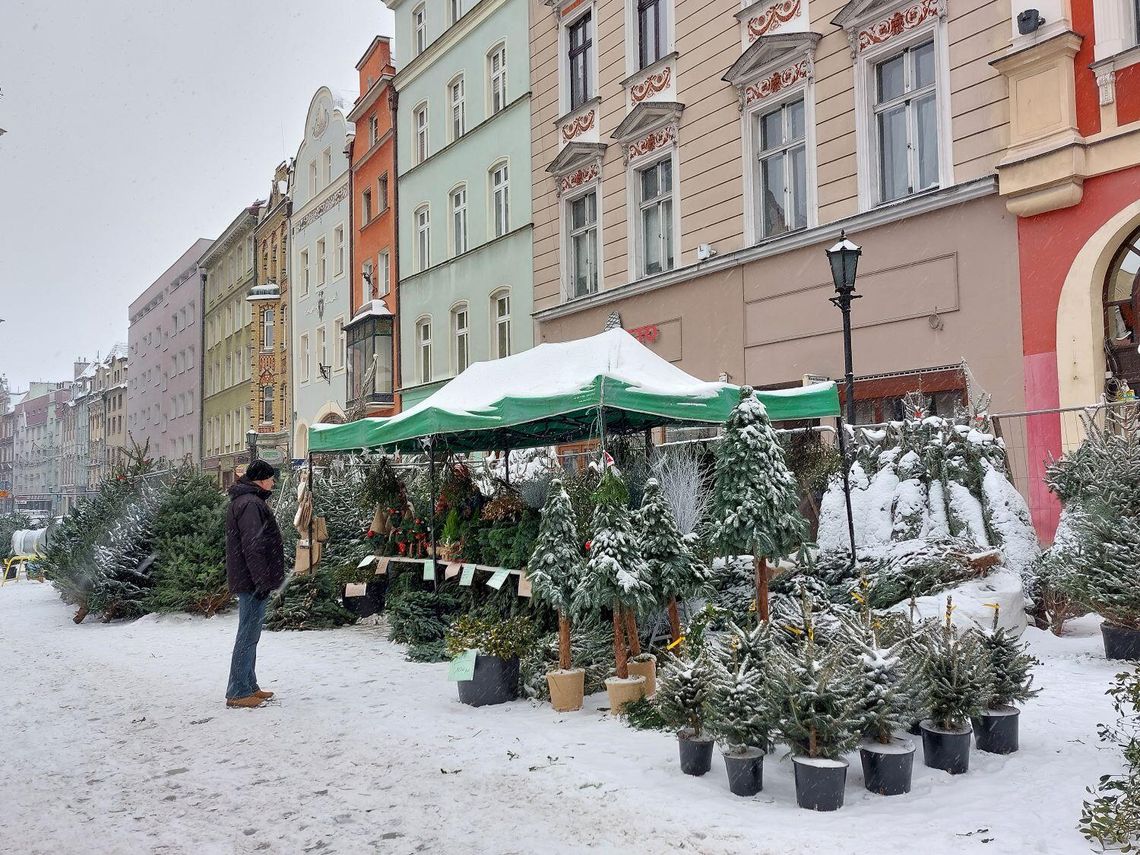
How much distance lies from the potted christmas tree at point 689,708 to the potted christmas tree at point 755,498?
142 centimetres

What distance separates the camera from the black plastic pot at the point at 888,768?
4777 millimetres

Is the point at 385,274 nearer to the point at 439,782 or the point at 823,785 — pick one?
the point at 439,782

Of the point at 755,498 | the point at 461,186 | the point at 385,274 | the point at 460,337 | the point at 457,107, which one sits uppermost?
the point at 457,107

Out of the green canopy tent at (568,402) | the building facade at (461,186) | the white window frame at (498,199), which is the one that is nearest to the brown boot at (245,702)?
the green canopy tent at (568,402)

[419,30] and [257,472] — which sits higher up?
[419,30]

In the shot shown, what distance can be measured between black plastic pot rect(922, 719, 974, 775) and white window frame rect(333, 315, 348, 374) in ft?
93.1

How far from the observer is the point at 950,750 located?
5.03 m

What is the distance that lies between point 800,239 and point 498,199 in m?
10.6

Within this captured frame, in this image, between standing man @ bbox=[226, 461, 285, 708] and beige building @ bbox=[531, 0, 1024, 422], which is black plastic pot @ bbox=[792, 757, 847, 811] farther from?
beige building @ bbox=[531, 0, 1024, 422]

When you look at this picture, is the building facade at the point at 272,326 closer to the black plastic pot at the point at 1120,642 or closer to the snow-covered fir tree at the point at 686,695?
the black plastic pot at the point at 1120,642

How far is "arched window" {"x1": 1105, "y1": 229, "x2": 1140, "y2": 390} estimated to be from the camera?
35.1 ft

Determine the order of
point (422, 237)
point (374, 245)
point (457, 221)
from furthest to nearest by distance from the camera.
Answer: point (374, 245) → point (422, 237) → point (457, 221)

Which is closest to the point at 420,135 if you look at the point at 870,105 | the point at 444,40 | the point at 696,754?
the point at 444,40

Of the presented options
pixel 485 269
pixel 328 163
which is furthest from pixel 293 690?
pixel 328 163
